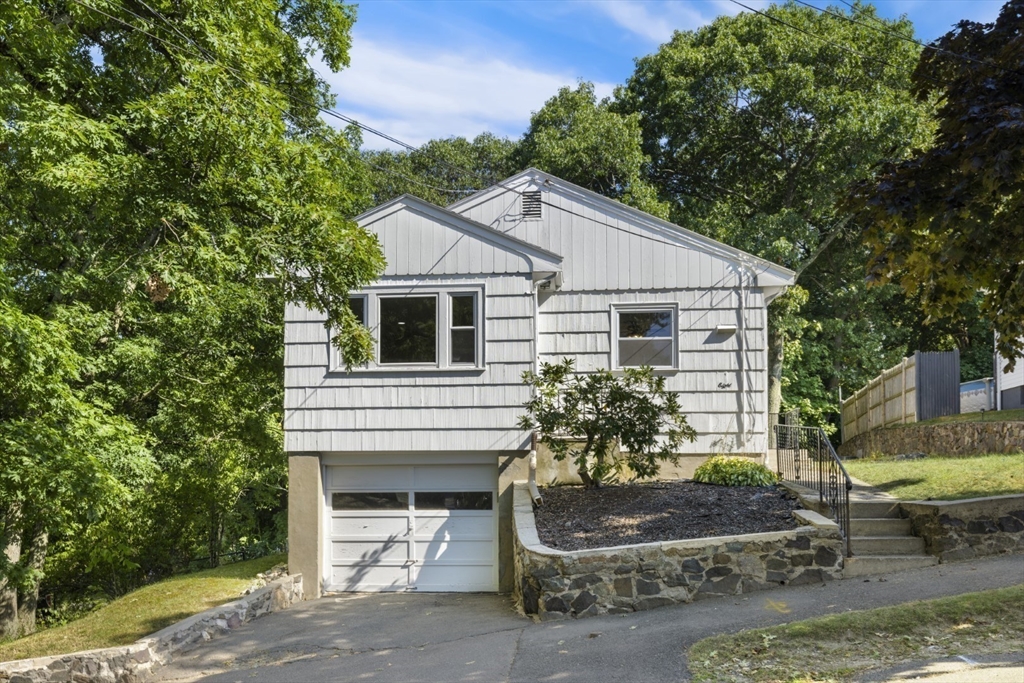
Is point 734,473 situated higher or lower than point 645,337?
lower

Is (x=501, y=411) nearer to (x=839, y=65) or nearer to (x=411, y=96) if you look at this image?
(x=411, y=96)

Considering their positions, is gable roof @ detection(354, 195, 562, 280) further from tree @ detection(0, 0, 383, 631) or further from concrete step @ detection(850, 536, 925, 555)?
concrete step @ detection(850, 536, 925, 555)

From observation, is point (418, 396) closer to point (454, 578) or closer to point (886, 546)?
point (454, 578)

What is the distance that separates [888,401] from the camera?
949 inches

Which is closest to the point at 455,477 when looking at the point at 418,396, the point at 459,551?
the point at 459,551

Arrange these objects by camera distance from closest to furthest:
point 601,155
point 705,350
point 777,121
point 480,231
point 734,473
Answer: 1. point 734,473
2. point 480,231
3. point 705,350
4. point 601,155
5. point 777,121

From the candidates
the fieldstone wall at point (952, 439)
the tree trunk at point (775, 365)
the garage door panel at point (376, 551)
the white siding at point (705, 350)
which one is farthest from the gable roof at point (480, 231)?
the tree trunk at point (775, 365)

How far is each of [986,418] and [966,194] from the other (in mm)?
11014

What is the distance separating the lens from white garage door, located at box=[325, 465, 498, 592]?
1489cm

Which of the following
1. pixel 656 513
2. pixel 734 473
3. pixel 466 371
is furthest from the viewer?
pixel 466 371

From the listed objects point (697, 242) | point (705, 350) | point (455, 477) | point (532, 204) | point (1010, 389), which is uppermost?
point (532, 204)

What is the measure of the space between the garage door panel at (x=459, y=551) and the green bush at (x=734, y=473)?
348 centimetres

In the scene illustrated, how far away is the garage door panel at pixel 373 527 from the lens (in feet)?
49.5

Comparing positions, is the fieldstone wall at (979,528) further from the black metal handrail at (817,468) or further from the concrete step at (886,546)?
the black metal handrail at (817,468)
